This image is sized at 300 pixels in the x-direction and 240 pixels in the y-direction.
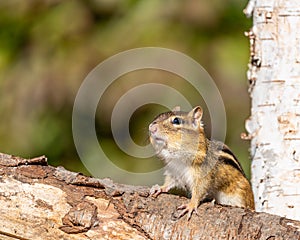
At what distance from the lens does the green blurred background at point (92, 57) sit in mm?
5469

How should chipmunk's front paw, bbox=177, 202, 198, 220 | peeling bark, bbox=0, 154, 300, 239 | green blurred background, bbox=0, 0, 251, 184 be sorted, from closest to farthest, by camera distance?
peeling bark, bbox=0, 154, 300, 239 < chipmunk's front paw, bbox=177, 202, 198, 220 < green blurred background, bbox=0, 0, 251, 184

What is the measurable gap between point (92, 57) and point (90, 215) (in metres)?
2.76

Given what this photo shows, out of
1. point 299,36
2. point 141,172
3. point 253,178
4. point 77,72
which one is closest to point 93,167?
point 141,172

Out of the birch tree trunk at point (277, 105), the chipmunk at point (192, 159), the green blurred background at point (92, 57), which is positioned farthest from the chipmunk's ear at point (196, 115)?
the green blurred background at point (92, 57)

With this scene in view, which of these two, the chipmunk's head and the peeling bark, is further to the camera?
the chipmunk's head

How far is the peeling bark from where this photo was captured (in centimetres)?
294

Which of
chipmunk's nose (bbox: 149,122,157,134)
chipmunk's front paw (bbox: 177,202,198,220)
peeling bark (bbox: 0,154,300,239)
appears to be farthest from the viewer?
chipmunk's nose (bbox: 149,122,157,134)

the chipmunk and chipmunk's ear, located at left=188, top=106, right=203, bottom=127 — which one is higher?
chipmunk's ear, located at left=188, top=106, right=203, bottom=127

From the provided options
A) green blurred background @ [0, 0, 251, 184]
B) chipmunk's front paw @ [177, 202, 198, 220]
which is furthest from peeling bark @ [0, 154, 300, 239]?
green blurred background @ [0, 0, 251, 184]

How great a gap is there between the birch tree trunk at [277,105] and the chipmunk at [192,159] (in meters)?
0.14

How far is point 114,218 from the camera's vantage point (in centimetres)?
297

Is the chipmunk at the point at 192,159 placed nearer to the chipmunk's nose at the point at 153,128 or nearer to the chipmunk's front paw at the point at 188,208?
the chipmunk's nose at the point at 153,128

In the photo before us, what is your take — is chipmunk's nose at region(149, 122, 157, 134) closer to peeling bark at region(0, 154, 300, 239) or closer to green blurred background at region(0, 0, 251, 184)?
peeling bark at region(0, 154, 300, 239)

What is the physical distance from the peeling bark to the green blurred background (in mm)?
2303
